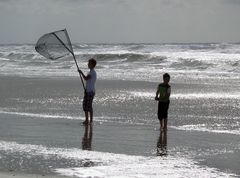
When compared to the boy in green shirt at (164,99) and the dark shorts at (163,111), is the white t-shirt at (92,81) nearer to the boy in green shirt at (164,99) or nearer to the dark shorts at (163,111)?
the boy in green shirt at (164,99)

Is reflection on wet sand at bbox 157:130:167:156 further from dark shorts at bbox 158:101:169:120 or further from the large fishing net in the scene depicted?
the large fishing net

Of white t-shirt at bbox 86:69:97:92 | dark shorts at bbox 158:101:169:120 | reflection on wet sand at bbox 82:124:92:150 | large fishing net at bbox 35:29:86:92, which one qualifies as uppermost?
large fishing net at bbox 35:29:86:92

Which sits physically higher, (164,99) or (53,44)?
(53,44)

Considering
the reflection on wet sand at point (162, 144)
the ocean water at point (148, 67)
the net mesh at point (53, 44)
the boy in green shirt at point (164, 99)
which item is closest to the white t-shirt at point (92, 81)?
the net mesh at point (53, 44)

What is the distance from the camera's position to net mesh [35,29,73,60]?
13.3 metres

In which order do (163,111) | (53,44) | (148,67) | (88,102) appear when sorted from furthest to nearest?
1. (148,67)
2. (53,44)
3. (88,102)
4. (163,111)

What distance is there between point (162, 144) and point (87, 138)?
1.53 meters

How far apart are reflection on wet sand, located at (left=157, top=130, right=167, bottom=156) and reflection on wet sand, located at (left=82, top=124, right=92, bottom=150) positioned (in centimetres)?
123

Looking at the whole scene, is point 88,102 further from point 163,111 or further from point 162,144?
point 162,144

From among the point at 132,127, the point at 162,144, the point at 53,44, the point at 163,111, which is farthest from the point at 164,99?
the point at 53,44

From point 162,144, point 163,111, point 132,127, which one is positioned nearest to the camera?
point 162,144

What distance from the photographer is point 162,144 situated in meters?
10.2

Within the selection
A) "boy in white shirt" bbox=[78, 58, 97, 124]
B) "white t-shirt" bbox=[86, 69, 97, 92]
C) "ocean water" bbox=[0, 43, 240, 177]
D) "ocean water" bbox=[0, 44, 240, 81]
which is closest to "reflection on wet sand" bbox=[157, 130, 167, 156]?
"ocean water" bbox=[0, 43, 240, 177]

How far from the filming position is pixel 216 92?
19375mm
